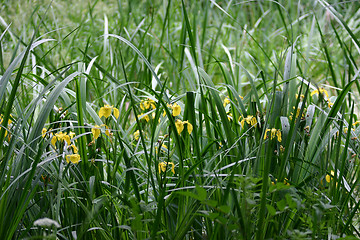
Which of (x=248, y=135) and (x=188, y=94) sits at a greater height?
(x=188, y=94)

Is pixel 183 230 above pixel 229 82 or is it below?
below

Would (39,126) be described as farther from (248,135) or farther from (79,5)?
(79,5)

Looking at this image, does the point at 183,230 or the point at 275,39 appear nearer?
the point at 183,230

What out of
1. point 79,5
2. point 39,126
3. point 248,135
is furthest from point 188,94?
point 79,5

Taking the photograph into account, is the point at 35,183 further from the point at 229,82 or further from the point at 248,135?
the point at 229,82

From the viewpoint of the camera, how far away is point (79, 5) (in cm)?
383

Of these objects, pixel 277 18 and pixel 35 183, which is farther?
pixel 277 18

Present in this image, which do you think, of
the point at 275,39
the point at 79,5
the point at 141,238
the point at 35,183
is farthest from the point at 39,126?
the point at 275,39

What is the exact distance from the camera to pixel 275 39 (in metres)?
5.04

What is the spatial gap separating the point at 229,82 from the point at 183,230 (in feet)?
2.63

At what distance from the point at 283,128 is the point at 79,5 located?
271 centimetres

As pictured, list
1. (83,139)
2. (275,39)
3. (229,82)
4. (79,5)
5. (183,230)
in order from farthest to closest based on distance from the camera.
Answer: (275,39) < (79,5) < (229,82) < (83,139) < (183,230)

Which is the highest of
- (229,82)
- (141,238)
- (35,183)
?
(229,82)

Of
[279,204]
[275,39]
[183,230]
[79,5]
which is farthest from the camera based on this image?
[275,39]
